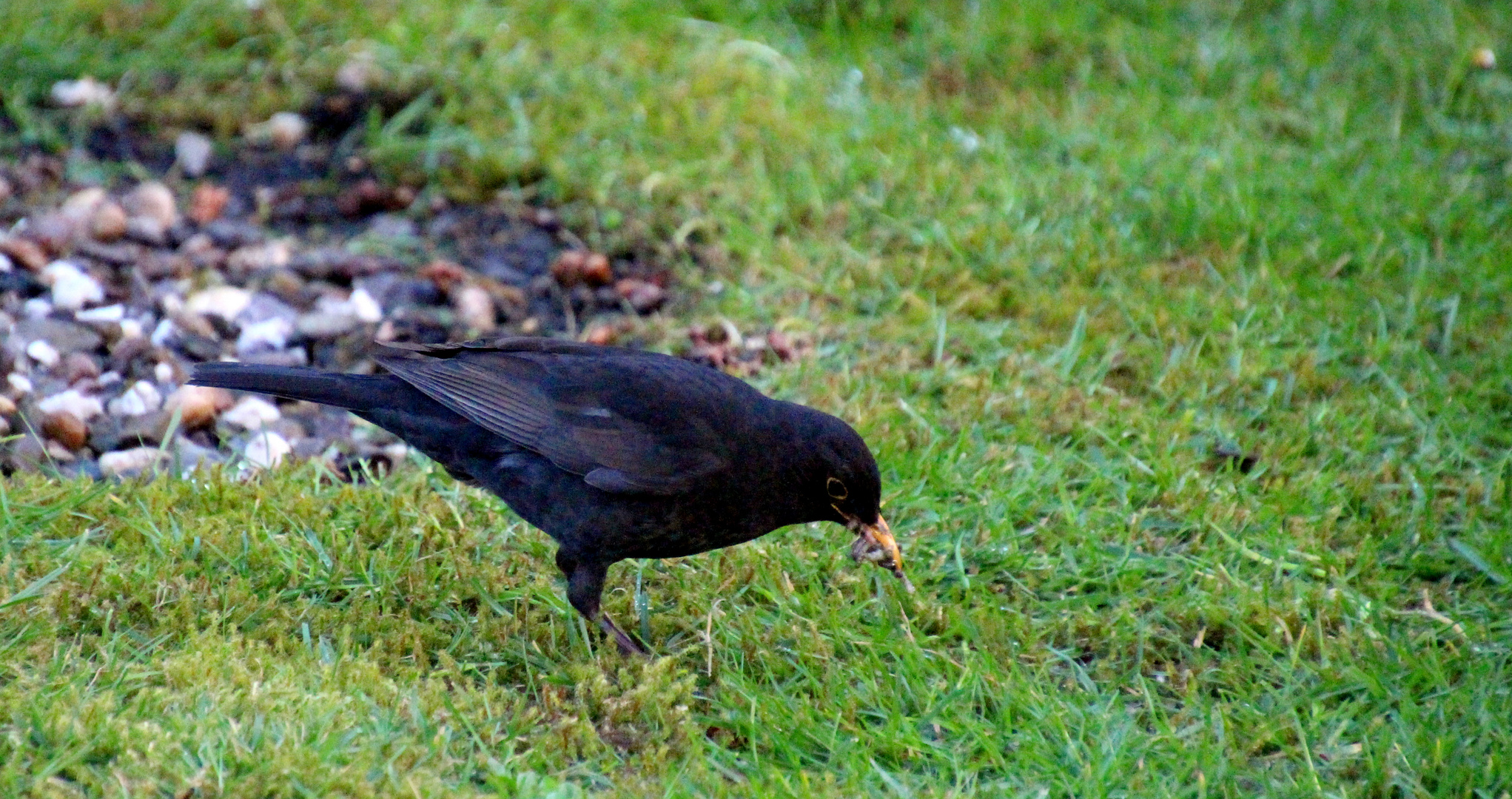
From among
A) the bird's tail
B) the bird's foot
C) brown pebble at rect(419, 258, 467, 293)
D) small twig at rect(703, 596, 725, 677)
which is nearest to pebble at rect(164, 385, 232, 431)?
the bird's tail

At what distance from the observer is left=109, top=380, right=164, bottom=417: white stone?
500 cm

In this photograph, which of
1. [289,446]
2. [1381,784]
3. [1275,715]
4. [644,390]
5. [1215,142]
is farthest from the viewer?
[1215,142]

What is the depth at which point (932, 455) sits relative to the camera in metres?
4.95

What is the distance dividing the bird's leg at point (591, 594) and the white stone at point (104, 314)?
2263 millimetres

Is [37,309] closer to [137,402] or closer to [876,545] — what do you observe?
[137,402]

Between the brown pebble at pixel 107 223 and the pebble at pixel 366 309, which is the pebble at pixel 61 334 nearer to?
the brown pebble at pixel 107 223

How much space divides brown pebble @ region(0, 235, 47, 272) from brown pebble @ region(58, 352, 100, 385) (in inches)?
26.0

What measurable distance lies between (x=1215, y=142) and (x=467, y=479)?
4.19 meters

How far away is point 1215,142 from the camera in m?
6.97

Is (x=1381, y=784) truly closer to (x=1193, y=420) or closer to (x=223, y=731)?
(x=1193, y=420)

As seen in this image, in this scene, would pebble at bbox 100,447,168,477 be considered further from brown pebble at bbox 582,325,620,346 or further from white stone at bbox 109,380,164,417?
brown pebble at bbox 582,325,620,346

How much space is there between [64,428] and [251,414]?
0.60 meters

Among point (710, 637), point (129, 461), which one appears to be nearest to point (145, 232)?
point (129, 461)

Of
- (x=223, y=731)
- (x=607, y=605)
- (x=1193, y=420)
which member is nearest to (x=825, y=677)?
(x=607, y=605)
